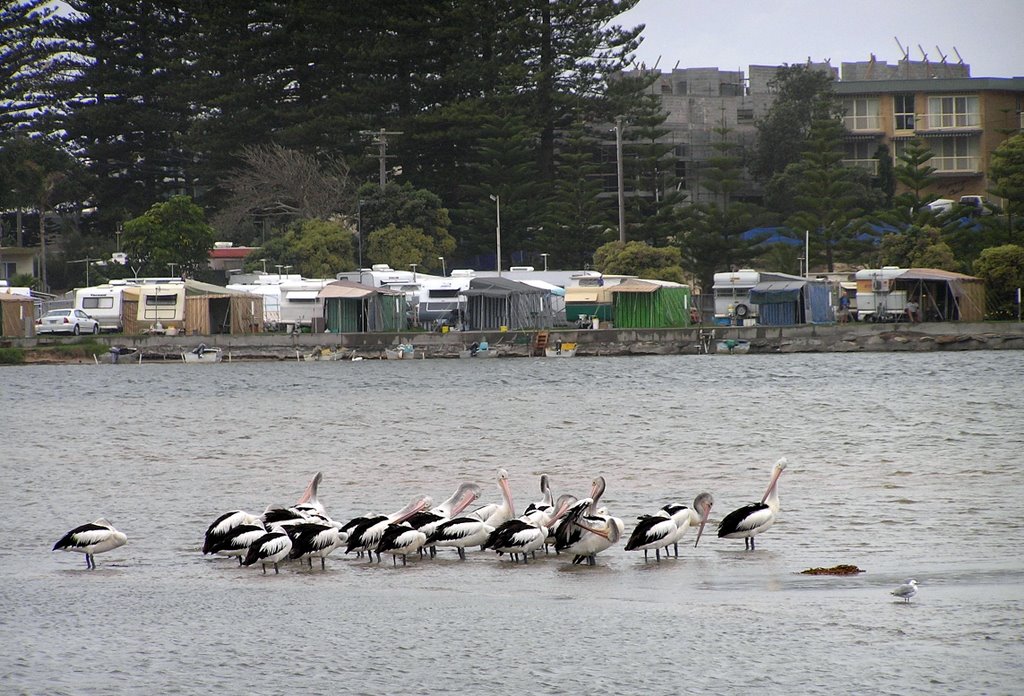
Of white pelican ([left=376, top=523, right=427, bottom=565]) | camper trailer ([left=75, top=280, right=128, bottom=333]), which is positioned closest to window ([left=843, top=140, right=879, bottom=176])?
camper trailer ([left=75, top=280, right=128, bottom=333])

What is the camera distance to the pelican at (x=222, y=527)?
13.6 meters

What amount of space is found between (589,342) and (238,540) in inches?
1666

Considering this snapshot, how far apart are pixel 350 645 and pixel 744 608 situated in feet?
9.70

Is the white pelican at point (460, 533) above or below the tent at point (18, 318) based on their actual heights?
below

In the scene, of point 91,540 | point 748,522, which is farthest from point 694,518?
point 91,540

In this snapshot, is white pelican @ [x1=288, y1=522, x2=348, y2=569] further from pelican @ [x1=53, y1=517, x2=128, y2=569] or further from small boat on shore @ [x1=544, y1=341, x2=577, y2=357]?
small boat on shore @ [x1=544, y1=341, x2=577, y2=357]

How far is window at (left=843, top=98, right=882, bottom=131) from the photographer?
3346 inches

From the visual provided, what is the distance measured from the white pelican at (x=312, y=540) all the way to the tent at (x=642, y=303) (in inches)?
1688

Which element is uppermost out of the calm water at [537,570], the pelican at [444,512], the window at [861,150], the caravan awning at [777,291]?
the window at [861,150]

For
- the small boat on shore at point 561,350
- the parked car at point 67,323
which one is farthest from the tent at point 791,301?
the parked car at point 67,323

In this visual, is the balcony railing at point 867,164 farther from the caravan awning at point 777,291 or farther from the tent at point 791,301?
the caravan awning at point 777,291

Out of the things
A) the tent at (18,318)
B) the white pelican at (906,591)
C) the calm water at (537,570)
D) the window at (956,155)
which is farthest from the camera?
Result: the window at (956,155)

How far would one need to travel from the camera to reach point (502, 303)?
185 ft

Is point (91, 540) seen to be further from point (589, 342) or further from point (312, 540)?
point (589, 342)
